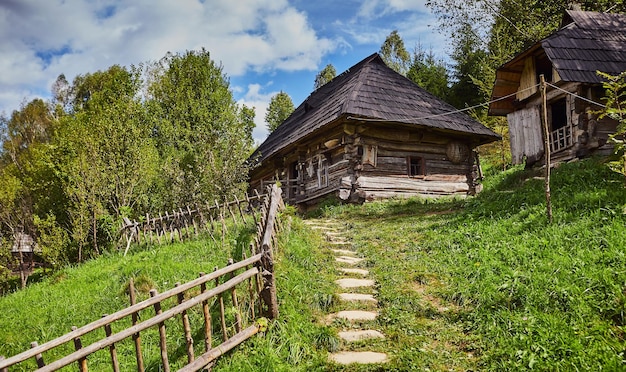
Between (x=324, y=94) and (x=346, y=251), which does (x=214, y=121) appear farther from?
(x=346, y=251)

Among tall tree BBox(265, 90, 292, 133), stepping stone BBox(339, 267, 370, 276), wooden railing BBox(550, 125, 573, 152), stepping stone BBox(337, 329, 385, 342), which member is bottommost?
stepping stone BBox(337, 329, 385, 342)

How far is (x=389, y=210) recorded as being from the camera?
1278 centimetres

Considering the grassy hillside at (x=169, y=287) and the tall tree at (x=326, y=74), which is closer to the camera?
the grassy hillside at (x=169, y=287)

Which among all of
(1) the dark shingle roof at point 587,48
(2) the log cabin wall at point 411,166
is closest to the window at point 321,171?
(2) the log cabin wall at point 411,166

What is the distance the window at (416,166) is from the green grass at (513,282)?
596cm

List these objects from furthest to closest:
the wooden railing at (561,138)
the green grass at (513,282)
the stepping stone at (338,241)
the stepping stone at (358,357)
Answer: the wooden railing at (561,138) → the stepping stone at (338,241) → the stepping stone at (358,357) → the green grass at (513,282)

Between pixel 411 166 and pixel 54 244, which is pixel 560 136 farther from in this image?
pixel 54 244

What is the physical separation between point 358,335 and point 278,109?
33247mm

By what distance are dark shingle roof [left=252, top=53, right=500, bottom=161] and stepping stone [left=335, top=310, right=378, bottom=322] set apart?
870cm

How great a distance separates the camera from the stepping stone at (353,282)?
6614mm

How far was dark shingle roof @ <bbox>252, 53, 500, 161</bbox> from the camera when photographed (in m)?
14.4

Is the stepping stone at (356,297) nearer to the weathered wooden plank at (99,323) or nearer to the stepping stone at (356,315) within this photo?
the stepping stone at (356,315)

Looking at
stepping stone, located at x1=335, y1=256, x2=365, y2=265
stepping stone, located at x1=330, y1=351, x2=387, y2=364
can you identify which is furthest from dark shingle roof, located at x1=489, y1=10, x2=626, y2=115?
stepping stone, located at x1=330, y1=351, x2=387, y2=364

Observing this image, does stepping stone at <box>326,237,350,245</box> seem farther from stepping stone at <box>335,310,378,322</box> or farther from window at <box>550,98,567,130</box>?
window at <box>550,98,567,130</box>
